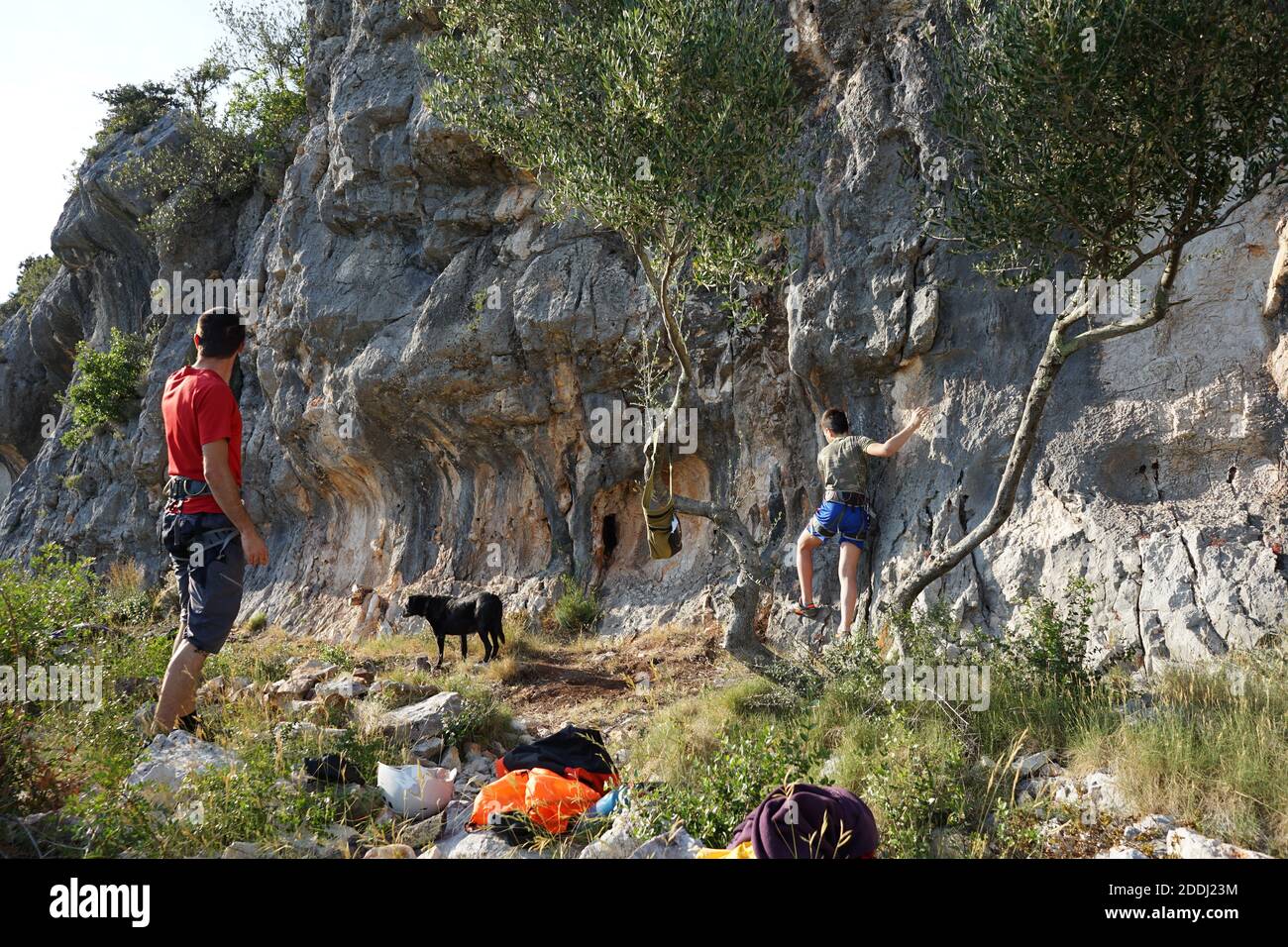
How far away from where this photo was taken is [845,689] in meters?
6.80

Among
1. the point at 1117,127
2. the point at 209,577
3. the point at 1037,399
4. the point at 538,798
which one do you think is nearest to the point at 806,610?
the point at 1037,399

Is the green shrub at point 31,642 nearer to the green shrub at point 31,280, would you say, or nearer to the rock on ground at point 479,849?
the rock on ground at point 479,849

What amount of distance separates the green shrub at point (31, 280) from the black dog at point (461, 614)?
99.7 ft

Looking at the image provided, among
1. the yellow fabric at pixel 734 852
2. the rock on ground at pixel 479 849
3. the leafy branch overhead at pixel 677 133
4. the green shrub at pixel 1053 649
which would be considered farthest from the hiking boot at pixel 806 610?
the rock on ground at pixel 479 849

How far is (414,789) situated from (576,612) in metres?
8.38

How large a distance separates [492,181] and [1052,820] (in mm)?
15089

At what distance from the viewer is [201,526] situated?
18.6ft

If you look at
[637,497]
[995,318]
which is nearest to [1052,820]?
[995,318]

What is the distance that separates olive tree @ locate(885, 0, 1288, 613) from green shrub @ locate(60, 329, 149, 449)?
23982 mm

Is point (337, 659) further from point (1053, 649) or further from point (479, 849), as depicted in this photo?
point (1053, 649)

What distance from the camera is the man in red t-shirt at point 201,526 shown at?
5.59m

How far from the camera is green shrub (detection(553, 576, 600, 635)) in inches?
543

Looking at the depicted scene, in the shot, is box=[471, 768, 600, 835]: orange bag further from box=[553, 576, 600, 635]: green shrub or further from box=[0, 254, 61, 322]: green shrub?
box=[0, 254, 61, 322]: green shrub

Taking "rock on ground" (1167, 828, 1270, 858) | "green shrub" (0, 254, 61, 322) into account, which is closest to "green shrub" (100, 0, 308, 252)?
"green shrub" (0, 254, 61, 322)
